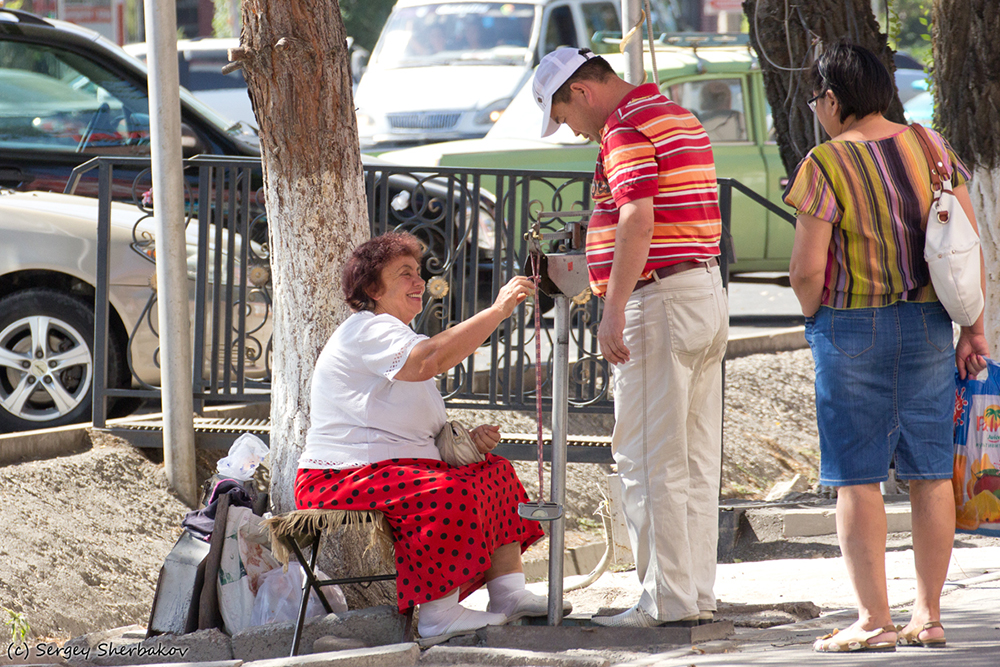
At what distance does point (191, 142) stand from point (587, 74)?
14.8 ft

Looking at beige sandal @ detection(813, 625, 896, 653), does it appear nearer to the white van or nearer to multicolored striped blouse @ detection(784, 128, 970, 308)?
multicolored striped blouse @ detection(784, 128, 970, 308)

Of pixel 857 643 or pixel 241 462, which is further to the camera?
pixel 241 462

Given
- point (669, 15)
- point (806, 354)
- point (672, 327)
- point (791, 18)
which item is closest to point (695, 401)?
point (672, 327)

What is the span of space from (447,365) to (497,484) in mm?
469

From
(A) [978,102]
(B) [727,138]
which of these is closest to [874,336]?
(A) [978,102]

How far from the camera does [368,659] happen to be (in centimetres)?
358

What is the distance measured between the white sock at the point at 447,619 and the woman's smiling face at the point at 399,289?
2.88ft

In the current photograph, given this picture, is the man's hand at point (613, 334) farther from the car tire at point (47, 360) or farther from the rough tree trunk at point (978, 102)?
the car tire at point (47, 360)

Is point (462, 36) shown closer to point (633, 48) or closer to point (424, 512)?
point (633, 48)

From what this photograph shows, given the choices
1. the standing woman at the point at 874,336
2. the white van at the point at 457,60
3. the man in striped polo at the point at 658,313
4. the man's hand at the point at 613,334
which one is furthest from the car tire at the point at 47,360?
the white van at the point at 457,60

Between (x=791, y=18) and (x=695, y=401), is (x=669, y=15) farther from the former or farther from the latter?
(x=695, y=401)

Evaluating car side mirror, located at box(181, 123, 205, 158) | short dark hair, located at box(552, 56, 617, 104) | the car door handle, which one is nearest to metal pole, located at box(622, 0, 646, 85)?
short dark hair, located at box(552, 56, 617, 104)

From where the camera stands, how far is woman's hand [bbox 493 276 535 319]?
3.58 meters

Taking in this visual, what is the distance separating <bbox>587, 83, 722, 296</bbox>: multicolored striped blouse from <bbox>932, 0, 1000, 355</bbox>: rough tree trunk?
105 inches
